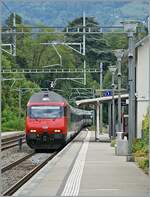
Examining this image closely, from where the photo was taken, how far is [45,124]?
35.3 meters

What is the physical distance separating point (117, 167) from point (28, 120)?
596 inches

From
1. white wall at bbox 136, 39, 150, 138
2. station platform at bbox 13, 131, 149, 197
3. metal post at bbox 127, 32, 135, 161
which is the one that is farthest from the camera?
white wall at bbox 136, 39, 150, 138

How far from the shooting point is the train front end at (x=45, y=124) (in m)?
35.1

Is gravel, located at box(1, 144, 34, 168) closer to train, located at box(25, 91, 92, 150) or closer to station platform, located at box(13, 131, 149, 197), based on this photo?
train, located at box(25, 91, 92, 150)

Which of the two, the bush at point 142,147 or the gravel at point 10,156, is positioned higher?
the bush at point 142,147

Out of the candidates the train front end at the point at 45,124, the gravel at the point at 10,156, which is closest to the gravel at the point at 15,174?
the gravel at the point at 10,156

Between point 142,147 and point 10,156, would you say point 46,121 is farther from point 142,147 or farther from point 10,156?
point 142,147

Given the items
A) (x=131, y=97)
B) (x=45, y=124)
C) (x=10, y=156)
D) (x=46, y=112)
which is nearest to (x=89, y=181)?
(x=131, y=97)

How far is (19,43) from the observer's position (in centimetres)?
6350

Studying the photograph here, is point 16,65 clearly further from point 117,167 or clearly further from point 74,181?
point 74,181

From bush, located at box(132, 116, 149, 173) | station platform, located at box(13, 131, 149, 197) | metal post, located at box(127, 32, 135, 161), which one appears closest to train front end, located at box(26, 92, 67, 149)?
bush, located at box(132, 116, 149, 173)

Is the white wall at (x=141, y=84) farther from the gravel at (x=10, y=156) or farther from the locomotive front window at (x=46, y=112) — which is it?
the gravel at (x=10, y=156)

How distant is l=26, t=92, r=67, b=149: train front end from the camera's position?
3512cm

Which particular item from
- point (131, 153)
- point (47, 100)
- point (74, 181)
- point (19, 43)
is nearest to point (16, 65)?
point (19, 43)
